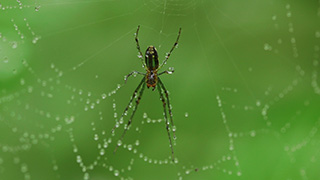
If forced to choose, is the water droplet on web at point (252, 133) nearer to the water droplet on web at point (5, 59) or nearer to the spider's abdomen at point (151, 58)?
the spider's abdomen at point (151, 58)

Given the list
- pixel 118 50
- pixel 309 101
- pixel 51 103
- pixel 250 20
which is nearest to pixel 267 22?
pixel 250 20

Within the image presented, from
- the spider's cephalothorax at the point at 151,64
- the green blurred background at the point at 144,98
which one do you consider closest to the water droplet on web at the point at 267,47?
the green blurred background at the point at 144,98

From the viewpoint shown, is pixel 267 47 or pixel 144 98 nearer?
pixel 144 98

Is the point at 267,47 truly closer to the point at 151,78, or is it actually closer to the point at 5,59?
the point at 151,78

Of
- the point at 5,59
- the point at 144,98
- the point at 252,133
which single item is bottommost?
the point at 252,133

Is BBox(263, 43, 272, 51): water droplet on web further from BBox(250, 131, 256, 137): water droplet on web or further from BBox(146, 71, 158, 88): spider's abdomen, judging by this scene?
BBox(146, 71, 158, 88): spider's abdomen

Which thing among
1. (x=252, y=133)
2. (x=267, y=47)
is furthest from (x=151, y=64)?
(x=267, y=47)

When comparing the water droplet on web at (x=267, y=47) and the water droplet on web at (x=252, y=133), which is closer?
the water droplet on web at (x=252, y=133)

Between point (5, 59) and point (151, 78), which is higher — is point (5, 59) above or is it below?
above
